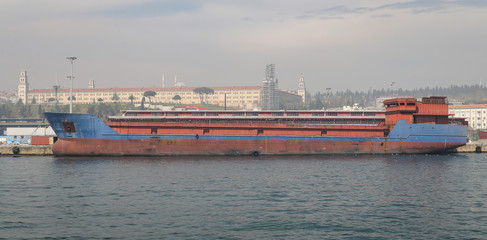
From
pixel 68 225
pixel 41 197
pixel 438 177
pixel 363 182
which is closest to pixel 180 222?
pixel 68 225

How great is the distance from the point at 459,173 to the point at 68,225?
116ft

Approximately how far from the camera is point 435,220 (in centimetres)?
2686

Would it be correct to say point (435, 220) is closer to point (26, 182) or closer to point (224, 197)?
point (224, 197)

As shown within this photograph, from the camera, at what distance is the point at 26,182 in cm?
3997

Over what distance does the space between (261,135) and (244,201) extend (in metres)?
30.5

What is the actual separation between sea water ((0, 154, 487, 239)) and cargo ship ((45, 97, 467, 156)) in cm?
872

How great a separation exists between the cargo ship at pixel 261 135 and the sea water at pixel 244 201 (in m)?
8.72

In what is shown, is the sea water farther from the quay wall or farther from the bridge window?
the quay wall

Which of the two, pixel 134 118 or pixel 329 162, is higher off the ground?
pixel 134 118

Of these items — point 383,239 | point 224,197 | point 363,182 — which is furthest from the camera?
point 363,182

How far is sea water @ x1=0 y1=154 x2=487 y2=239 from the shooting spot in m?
24.6

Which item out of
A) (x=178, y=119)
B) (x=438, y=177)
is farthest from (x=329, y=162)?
(x=178, y=119)

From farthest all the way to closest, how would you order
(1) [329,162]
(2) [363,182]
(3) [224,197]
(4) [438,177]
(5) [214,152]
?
(5) [214,152], (1) [329,162], (4) [438,177], (2) [363,182], (3) [224,197]

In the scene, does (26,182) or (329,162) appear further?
(329,162)
